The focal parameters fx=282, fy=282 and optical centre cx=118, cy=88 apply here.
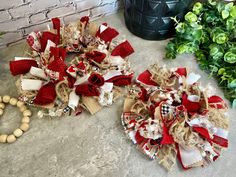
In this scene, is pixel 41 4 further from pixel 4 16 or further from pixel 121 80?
pixel 121 80

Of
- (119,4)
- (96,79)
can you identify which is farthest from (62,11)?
(96,79)

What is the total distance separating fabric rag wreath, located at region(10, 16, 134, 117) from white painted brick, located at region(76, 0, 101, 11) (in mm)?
122

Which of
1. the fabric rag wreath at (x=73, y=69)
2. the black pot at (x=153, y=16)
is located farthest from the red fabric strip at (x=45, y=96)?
the black pot at (x=153, y=16)

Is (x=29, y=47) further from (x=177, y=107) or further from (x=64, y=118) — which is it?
(x=177, y=107)

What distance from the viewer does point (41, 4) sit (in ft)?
3.62

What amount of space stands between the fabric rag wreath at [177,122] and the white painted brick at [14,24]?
1.68ft

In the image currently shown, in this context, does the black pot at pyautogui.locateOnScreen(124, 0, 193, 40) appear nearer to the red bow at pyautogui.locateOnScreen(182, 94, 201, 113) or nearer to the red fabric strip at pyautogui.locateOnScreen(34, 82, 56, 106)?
the red bow at pyautogui.locateOnScreen(182, 94, 201, 113)

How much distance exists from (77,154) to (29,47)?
1.64 ft

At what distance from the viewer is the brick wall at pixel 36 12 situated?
1064 mm

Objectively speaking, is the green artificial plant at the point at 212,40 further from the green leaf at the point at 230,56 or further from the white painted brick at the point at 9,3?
the white painted brick at the point at 9,3

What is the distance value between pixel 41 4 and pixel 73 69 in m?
0.31

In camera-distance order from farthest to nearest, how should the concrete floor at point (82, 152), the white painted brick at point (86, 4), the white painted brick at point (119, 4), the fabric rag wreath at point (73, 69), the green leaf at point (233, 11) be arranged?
1. the white painted brick at point (119, 4)
2. the white painted brick at point (86, 4)
3. the green leaf at point (233, 11)
4. the fabric rag wreath at point (73, 69)
5. the concrete floor at point (82, 152)

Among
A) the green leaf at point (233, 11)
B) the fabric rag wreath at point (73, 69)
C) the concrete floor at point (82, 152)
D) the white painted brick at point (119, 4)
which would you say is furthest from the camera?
the white painted brick at point (119, 4)

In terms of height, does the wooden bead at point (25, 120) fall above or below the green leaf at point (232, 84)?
below
